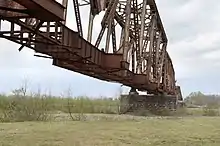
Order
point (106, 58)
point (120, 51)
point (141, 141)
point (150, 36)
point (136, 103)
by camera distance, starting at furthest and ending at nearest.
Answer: point (136, 103), point (150, 36), point (120, 51), point (106, 58), point (141, 141)

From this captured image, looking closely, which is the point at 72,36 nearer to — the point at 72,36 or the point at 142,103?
the point at 72,36

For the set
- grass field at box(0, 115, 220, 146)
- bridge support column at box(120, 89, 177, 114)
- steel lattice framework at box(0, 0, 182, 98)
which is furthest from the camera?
bridge support column at box(120, 89, 177, 114)

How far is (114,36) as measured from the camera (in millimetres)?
29188

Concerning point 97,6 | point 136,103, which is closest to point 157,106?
point 136,103

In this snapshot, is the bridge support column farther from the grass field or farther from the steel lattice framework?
the grass field

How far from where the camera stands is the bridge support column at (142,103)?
5625 cm

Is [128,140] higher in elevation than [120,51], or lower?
lower

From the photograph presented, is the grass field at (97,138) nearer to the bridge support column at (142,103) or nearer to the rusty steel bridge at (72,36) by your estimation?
the rusty steel bridge at (72,36)

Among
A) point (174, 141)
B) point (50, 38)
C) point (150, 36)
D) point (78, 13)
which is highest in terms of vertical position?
point (150, 36)

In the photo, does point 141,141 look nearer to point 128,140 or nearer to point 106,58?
point 128,140

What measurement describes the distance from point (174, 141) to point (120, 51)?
6025 millimetres

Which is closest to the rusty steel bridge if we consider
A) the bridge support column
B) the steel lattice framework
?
the steel lattice framework

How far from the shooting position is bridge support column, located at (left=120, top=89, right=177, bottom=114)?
56.2 m

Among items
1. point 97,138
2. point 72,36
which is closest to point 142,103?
point 97,138
